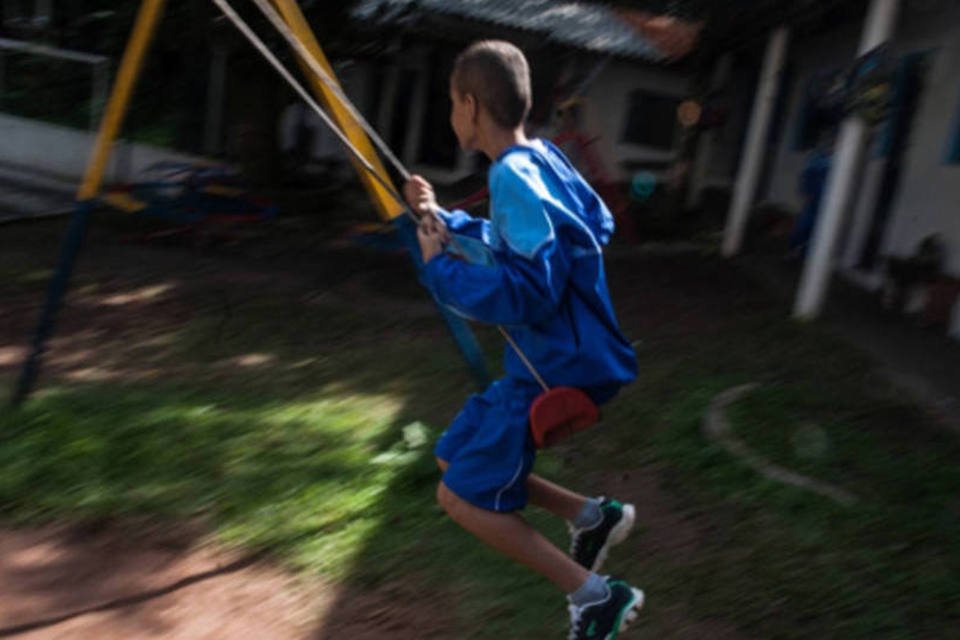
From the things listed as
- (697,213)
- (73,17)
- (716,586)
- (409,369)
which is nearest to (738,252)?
(697,213)

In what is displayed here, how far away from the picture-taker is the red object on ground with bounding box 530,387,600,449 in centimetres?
247

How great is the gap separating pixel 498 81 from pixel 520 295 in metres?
0.60

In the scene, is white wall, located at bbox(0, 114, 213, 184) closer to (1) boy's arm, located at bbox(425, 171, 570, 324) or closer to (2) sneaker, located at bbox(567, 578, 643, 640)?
(1) boy's arm, located at bbox(425, 171, 570, 324)

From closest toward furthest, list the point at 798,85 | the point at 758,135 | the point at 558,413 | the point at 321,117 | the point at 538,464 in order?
the point at 558,413, the point at 321,117, the point at 538,464, the point at 758,135, the point at 798,85

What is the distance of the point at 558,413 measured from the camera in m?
2.48

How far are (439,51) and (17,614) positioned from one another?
40.2ft

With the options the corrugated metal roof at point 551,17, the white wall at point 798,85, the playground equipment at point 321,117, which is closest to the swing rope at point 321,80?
the playground equipment at point 321,117

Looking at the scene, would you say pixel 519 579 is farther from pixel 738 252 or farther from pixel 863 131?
pixel 738 252

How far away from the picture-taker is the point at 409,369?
545 cm

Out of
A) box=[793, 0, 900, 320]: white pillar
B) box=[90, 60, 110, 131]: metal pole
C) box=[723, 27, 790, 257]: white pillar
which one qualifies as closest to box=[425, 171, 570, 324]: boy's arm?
box=[793, 0, 900, 320]: white pillar

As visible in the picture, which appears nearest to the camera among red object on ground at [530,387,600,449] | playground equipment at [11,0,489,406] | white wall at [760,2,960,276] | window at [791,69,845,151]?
red object on ground at [530,387,600,449]

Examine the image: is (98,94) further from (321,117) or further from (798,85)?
(321,117)

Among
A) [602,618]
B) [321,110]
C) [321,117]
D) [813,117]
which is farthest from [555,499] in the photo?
[813,117]

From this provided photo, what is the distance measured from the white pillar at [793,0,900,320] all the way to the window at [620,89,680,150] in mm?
7794
